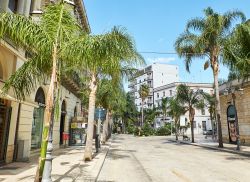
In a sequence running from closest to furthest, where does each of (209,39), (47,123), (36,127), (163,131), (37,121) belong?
1. (47,123)
2. (36,127)
3. (37,121)
4. (209,39)
5. (163,131)

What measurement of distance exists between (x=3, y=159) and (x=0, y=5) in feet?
21.4

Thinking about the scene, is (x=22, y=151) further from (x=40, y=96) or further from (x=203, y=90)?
(x=203, y=90)

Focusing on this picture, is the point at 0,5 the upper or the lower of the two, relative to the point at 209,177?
upper

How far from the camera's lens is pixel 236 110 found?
26.5m

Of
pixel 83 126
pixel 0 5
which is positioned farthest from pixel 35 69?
pixel 83 126

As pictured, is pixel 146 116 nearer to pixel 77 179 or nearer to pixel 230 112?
pixel 230 112

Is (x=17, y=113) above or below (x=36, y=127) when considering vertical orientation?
above

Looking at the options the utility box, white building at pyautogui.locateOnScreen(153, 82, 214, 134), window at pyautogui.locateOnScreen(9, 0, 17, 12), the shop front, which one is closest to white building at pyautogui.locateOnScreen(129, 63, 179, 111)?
white building at pyautogui.locateOnScreen(153, 82, 214, 134)

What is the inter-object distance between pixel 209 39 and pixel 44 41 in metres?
20.2

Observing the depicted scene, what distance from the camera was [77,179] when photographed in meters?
8.88

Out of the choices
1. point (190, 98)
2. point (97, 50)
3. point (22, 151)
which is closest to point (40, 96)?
point (22, 151)

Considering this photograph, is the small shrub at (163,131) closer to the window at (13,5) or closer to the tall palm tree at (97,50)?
the window at (13,5)

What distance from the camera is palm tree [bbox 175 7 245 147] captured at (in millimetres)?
24344

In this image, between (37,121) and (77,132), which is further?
(77,132)
